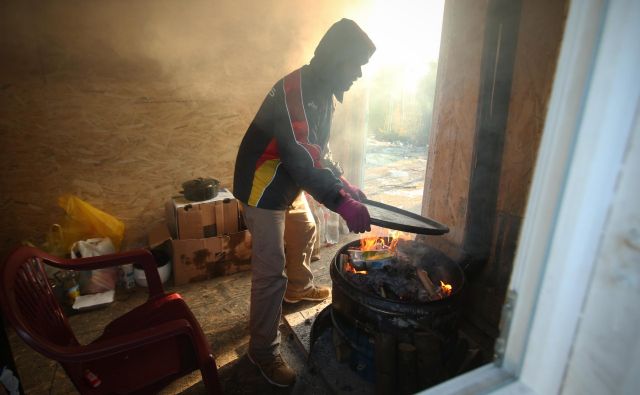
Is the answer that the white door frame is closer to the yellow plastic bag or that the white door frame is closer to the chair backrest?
the chair backrest

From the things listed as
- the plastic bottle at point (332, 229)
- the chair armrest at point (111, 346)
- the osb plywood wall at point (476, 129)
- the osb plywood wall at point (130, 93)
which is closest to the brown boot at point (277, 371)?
the chair armrest at point (111, 346)

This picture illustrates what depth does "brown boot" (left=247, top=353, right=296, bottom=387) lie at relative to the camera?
2.58m

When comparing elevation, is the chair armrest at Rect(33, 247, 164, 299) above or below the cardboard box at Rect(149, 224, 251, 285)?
above

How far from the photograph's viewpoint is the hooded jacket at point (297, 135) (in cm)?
230

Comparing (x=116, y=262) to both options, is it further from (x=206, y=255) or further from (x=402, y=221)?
(x=402, y=221)

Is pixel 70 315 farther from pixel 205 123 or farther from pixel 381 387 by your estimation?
pixel 381 387

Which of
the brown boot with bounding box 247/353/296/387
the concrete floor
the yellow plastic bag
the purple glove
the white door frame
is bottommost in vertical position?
the concrete floor

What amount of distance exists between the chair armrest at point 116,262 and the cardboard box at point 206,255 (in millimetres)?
1605

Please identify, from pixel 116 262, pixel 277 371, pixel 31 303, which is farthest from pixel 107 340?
pixel 277 371

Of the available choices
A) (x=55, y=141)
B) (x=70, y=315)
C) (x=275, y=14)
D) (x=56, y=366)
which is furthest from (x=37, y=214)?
(x=275, y=14)

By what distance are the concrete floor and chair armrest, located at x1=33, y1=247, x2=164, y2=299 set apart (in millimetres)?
924

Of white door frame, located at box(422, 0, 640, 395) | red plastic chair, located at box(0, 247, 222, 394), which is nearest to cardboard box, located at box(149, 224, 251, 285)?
red plastic chair, located at box(0, 247, 222, 394)

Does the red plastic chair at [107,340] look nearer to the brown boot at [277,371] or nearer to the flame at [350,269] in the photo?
the brown boot at [277,371]

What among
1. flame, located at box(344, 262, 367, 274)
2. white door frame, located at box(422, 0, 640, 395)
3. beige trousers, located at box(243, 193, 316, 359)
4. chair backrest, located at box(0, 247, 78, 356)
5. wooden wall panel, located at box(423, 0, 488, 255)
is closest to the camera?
white door frame, located at box(422, 0, 640, 395)
